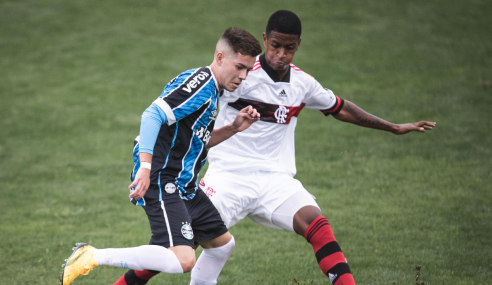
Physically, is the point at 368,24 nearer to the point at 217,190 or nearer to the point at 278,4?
the point at 278,4

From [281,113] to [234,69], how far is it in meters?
0.91

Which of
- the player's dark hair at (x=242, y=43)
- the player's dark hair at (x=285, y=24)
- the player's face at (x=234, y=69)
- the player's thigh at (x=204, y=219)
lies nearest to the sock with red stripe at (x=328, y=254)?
the player's thigh at (x=204, y=219)

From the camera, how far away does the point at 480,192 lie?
7.43 m

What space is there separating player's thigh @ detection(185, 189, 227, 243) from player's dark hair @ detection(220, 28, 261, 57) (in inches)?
47.1

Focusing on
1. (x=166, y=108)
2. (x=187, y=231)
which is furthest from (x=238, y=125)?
(x=187, y=231)

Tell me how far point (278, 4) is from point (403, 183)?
9597 millimetres

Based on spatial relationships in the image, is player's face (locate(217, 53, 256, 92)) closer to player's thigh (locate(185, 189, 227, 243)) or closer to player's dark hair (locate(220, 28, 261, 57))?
player's dark hair (locate(220, 28, 261, 57))

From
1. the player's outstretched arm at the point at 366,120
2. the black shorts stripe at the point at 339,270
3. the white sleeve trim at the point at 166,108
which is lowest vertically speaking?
the black shorts stripe at the point at 339,270

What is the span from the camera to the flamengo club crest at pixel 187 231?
3.69 m

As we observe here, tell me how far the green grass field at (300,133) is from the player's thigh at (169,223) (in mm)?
1628

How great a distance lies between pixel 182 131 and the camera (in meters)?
3.76

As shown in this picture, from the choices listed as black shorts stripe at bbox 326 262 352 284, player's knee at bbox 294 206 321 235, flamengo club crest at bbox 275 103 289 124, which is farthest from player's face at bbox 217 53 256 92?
black shorts stripe at bbox 326 262 352 284

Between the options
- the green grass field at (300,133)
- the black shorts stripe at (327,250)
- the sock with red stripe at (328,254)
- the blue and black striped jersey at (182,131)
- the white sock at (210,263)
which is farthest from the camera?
the green grass field at (300,133)

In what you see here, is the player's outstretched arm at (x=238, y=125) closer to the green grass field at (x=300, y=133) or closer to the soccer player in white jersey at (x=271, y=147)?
the soccer player in white jersey at (x=271, y=147)
